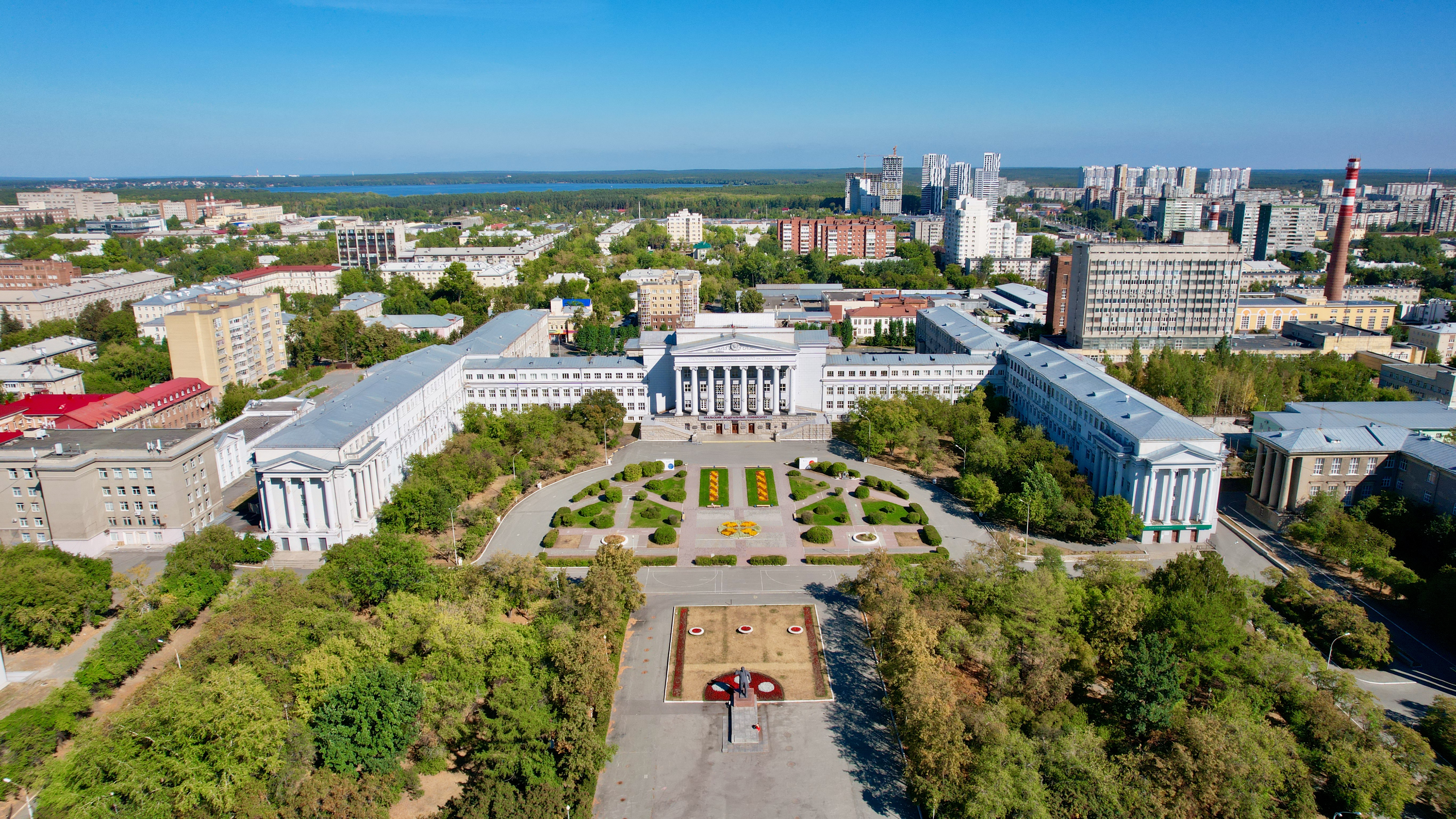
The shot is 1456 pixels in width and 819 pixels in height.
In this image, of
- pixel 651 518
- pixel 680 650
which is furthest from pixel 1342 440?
pixel 651 518

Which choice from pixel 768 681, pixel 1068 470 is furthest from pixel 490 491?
pixel 1068 470

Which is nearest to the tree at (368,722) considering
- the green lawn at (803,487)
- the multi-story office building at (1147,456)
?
the green lawn at (803,487)

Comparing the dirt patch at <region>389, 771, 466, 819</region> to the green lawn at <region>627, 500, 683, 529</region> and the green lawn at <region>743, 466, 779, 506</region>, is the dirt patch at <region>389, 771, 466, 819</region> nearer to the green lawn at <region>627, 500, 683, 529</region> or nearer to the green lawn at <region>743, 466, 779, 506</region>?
the green lawn at <region>627, 500, 683, 529</region>

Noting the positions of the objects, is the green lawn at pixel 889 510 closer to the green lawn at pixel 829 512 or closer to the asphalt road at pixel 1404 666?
the green lawn at pixel 829 512

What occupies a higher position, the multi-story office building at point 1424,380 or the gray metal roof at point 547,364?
the gray metal roof at point 547,364

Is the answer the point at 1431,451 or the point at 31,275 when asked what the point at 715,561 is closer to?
the point at 1431,451

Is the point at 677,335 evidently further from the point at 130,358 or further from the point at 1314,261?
the point at 1314,261
